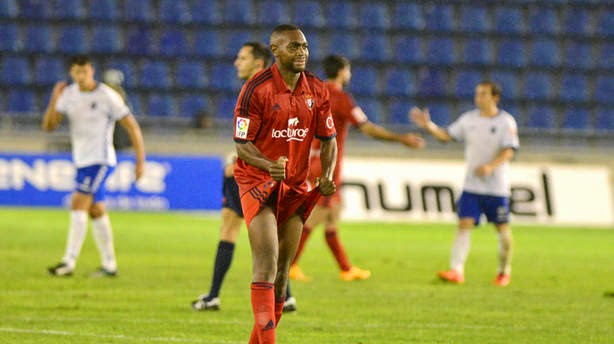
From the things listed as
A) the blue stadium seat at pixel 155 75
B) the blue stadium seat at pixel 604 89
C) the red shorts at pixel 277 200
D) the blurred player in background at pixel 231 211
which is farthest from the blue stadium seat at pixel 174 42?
the red shorts at pixel 277 200

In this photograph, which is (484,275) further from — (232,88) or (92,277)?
(232,88)

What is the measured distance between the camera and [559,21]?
27453 millimetres

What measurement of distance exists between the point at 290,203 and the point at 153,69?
19.0 m

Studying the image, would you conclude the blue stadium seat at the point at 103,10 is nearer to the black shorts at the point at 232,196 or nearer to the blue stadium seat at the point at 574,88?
the blue stadium seat at the point at 574,88

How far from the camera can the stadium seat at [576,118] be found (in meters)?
26.3

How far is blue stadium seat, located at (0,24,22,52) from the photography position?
25.3 meters

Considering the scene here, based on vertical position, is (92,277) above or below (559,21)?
below

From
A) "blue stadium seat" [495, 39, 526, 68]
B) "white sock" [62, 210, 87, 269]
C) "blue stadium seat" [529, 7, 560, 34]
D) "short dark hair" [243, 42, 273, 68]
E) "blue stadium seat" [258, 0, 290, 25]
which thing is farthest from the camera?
"blue stadium seat" [529, 7, 560, 34]

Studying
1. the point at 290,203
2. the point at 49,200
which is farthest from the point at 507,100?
the point at 290,203

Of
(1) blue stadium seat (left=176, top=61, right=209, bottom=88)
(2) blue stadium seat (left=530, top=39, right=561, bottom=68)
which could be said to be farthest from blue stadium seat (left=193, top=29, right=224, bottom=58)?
(2) blue stadium seat (left=530, top=39, right=561, bottom=68)

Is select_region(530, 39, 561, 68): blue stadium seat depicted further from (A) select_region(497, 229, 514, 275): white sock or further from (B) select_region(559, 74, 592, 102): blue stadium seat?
(A) select_region(497, 229, 514, 275): white sock

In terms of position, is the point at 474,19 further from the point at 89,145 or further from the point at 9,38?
the point at 89,145

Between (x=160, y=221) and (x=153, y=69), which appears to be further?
(x=153, y=69)

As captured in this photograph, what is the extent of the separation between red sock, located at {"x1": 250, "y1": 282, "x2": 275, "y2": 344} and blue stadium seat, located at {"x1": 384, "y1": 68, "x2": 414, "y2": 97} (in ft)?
64.4
